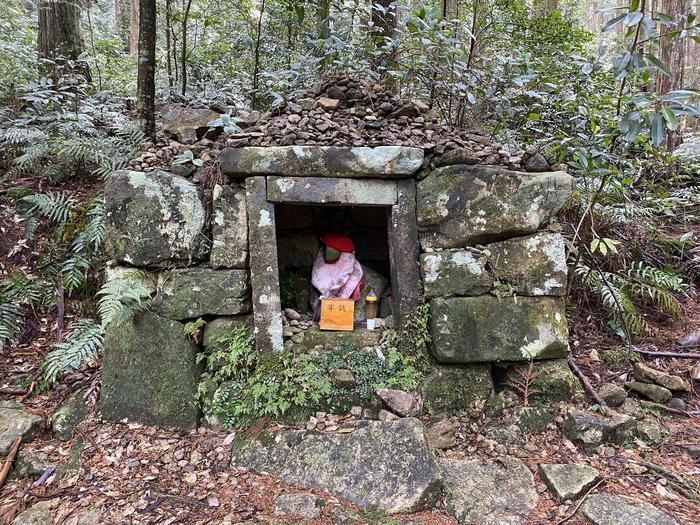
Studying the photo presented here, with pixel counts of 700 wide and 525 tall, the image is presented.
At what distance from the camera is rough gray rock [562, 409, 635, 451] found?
278cm

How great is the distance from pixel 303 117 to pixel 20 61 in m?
4.88

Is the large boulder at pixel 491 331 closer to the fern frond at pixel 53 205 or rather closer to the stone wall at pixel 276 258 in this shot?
the stone wall at pixel 276 258

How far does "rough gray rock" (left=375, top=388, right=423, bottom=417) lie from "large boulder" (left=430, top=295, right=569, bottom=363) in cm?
38

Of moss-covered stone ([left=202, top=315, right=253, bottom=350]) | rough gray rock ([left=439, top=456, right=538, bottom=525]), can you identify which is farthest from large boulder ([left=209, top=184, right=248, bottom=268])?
rough gray rock ([left=439, top=456, right=538, bottom=525])

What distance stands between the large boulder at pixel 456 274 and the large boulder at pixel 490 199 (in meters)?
0.17

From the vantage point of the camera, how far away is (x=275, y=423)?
295cm

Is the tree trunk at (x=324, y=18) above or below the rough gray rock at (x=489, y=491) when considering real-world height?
above

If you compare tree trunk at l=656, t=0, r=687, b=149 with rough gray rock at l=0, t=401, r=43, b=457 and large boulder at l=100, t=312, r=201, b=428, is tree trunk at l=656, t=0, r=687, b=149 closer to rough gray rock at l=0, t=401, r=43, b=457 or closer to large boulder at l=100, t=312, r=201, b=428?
large boulder at l=100, t=312, r=201, b=428

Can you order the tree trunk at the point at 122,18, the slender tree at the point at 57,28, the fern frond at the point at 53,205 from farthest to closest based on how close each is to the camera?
the tree trunk at the point at 122,18 < the slender tree at the point at 57,28 < the fern frond at the point at 53,205

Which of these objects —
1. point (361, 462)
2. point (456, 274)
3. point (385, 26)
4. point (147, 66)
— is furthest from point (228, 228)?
point (385, 26)

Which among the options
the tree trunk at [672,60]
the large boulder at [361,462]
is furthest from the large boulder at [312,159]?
the tree trunk at [672,60]

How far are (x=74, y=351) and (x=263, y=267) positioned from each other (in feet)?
4.99

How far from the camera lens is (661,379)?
10.3 ft

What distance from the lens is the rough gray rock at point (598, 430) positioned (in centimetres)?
278
